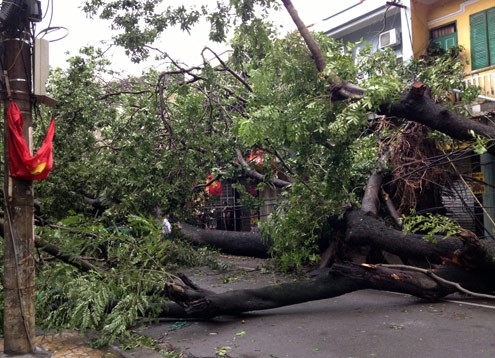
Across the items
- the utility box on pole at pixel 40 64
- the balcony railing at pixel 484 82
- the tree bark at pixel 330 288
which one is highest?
the balcony railing at pixel 484 82

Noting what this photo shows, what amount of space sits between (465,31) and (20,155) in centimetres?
1078

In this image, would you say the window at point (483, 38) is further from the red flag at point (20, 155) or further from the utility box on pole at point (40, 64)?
the red flag at point (20, 155)

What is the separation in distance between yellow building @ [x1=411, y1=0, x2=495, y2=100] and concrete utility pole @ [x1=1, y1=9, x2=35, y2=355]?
9.28 metres

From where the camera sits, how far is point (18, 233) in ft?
18.0

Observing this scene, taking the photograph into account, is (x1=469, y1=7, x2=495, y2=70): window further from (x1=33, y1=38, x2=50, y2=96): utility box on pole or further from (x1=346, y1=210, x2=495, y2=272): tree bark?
(x1=33, y1=38, x2=50, y2=96): utility box on pole

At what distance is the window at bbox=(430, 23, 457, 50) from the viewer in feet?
40.4

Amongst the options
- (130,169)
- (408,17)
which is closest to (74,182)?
(130,169)

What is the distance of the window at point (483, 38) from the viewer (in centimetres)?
1143

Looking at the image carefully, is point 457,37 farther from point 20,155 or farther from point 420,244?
point 20,155

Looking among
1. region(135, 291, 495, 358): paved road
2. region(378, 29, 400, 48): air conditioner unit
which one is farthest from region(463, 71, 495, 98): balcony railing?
region(135, 291, 495, 358): paved road

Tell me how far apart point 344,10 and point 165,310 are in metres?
10.5

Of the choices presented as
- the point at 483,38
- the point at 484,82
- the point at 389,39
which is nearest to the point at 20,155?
the point at 484,82

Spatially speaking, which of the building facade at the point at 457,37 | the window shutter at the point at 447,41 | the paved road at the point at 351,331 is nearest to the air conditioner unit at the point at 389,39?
the building facade at the point at 457,37

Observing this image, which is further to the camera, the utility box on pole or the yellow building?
the yellow building
